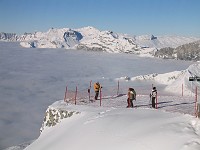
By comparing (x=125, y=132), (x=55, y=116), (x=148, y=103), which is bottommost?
(x=55, y=116)

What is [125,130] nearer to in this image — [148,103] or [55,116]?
[55,116]

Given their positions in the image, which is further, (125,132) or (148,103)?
(148,103)

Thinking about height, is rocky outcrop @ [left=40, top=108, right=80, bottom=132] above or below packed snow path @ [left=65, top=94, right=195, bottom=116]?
below

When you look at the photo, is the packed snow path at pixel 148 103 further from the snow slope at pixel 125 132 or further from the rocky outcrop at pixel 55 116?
the snow slope at pixel 125 132

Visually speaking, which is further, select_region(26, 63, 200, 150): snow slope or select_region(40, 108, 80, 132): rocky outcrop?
select_region(40, 108, 80, 132): rocky outcrop

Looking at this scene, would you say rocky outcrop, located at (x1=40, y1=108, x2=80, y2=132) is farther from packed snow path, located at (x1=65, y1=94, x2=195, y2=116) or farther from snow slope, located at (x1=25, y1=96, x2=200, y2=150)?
packed snow path, located at (x1=65, y1=94, x2=195, y2=116)

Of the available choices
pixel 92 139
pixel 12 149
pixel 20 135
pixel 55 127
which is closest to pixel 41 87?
pixel 20 135

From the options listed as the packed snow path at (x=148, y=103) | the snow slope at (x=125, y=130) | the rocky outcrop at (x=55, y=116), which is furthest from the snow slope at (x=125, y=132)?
the packed snow path at (x=148, y=103)

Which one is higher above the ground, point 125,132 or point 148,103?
point 148,103

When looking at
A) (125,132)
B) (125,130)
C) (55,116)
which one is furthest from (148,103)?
(125,132)

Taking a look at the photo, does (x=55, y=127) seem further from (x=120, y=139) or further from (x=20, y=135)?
(x=20, y=135)

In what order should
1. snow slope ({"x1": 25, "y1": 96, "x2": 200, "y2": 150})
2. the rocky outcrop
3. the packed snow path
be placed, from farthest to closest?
the packed snow path
the rocky outcrop
snow slope ({"x1": 25, "y1": 96, "x2": 200, "y2": 150})

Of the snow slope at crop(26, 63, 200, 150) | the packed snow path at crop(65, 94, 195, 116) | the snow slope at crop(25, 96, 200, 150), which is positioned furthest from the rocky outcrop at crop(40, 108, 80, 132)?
the packed snow path at crop(65, 94, 195, 116)

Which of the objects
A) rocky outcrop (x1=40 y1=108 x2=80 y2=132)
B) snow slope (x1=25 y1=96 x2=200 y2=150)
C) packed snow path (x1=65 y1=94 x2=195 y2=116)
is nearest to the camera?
snow slope (x1=25 y1=96 x2=200 y2=150)
